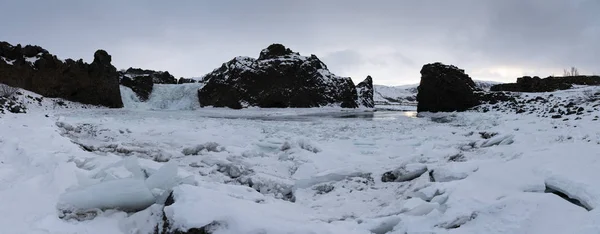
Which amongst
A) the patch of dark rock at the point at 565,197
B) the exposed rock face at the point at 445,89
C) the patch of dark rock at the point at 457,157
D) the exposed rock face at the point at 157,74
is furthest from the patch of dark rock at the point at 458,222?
the exposed rock face at the point at 157,74

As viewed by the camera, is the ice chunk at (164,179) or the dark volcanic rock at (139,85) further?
the dark volcanic rock at (139,85)

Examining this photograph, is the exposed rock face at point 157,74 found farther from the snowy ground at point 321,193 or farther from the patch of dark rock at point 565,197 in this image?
the patch of dark rock at point 565,197

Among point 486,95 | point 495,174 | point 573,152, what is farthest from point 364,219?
point 486,95

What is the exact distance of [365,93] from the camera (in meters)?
62.1

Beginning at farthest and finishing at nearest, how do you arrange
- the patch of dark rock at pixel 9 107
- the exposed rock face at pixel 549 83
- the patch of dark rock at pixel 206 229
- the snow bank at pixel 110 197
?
the exposed rock face at pixel 549 83, the patch of dark rock at pixel 9 107, the snow bank at pixel 110 197, the patch of dark rock at pixel 206 229

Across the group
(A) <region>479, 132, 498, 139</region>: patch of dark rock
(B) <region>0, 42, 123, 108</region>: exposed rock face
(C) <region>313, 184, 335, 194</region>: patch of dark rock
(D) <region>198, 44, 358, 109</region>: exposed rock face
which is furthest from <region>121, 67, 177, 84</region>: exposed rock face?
(C) <region>313, 184, 335, 194</region>: patch of dark rock

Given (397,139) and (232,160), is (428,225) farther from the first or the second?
(397,139)

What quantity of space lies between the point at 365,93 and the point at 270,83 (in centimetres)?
2058

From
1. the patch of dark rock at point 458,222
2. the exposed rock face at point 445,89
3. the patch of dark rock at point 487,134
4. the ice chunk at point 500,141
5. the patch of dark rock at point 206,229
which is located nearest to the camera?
the patch of dark rock at point 206,229

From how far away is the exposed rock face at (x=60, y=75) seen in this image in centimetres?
2995

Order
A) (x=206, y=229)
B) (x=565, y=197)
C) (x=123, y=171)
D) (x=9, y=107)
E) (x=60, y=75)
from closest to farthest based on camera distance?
(x=206, y=229), (x=565, y=197), (x=123, y=171), (x=9, y=107), (x=60, y=75)

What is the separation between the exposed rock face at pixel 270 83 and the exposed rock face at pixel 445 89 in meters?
18.0

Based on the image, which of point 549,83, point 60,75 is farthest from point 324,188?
point 60,75

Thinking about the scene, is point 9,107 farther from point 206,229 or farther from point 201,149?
point 206,229
